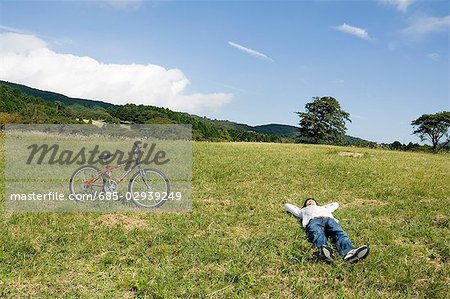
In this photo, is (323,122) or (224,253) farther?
(323,122)

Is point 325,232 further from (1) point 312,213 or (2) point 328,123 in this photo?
(2) point 328,123

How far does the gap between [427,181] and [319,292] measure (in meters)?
12.4

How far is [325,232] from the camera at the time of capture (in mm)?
8422

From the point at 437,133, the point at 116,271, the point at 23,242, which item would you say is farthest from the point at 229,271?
the point at 437,133

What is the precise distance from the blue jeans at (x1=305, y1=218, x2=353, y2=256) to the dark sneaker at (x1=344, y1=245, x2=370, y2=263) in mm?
313

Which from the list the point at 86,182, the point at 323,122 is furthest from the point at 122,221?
the point at 323,122

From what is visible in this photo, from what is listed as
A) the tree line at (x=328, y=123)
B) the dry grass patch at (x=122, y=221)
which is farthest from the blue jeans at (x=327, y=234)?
the tree line at (x=328, y=123)

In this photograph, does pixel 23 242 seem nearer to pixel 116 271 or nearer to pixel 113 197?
pixel 116 271

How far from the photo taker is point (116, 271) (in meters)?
6.40

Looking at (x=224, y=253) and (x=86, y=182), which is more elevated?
(x=86, y=182)

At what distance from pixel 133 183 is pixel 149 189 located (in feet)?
1.71

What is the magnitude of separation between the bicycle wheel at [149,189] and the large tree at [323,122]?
2945 inches

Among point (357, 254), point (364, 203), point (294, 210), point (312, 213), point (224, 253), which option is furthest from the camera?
point (364, 203)

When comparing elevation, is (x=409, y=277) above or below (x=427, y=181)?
below
